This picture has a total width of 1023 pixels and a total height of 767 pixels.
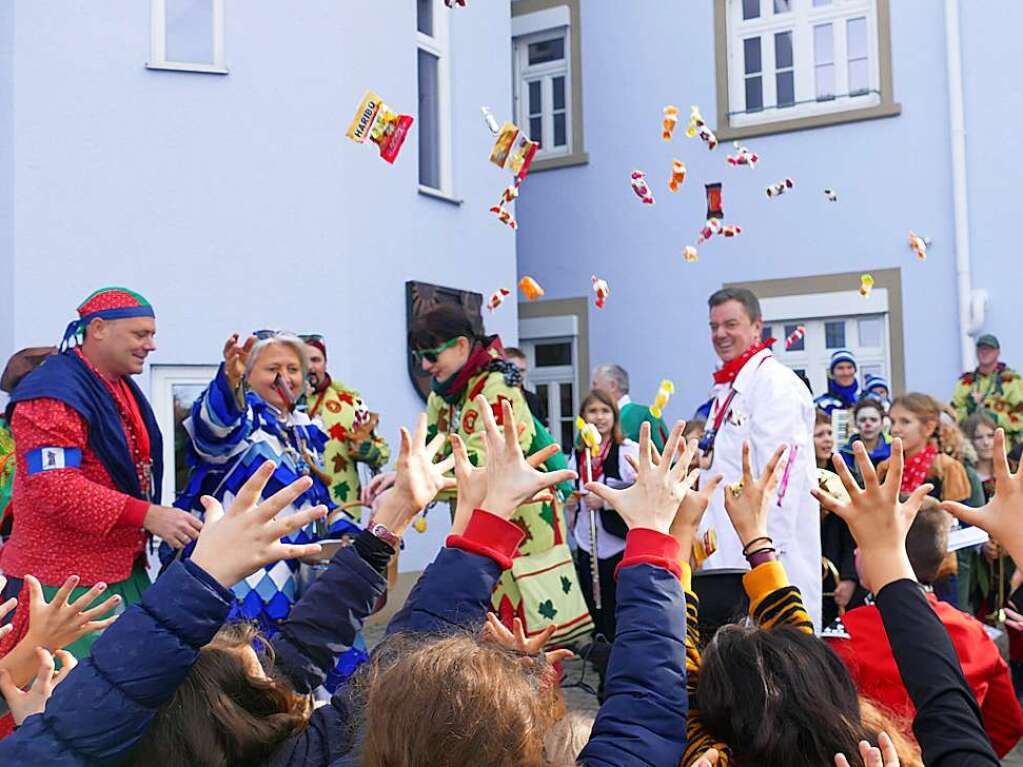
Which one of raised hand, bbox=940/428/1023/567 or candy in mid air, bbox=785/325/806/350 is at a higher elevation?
candy in mid air, bbox=785/325/806/350

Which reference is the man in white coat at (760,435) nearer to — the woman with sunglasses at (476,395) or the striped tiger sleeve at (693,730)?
the woman with sunglasses at (476,395)

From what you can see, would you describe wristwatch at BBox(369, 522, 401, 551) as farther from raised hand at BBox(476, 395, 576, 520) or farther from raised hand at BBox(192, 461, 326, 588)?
raised hand at BBox(192, 461, 326, 588)

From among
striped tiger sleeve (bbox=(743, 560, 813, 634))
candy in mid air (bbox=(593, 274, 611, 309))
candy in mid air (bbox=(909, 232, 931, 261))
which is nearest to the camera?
striped tiger sleeve (bbox=(743, 560, 813, 634))

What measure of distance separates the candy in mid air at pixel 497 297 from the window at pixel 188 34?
9.87 ft

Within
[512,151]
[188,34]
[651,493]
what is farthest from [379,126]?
[651,493]

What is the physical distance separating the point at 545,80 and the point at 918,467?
7.81 metres

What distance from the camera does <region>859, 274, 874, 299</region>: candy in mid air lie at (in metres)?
10.1

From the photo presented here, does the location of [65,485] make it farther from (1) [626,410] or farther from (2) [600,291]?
(2) [600,291]

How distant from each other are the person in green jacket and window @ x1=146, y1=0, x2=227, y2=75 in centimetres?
354

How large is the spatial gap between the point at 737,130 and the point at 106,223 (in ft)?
20.1

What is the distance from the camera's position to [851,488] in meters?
2.31

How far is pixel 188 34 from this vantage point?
8953 mm

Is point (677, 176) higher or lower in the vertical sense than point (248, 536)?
higher

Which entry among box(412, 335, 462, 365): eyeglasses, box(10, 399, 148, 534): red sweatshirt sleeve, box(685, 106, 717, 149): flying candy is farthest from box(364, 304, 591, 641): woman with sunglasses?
box(685, 106, 717, 149): flying candy
